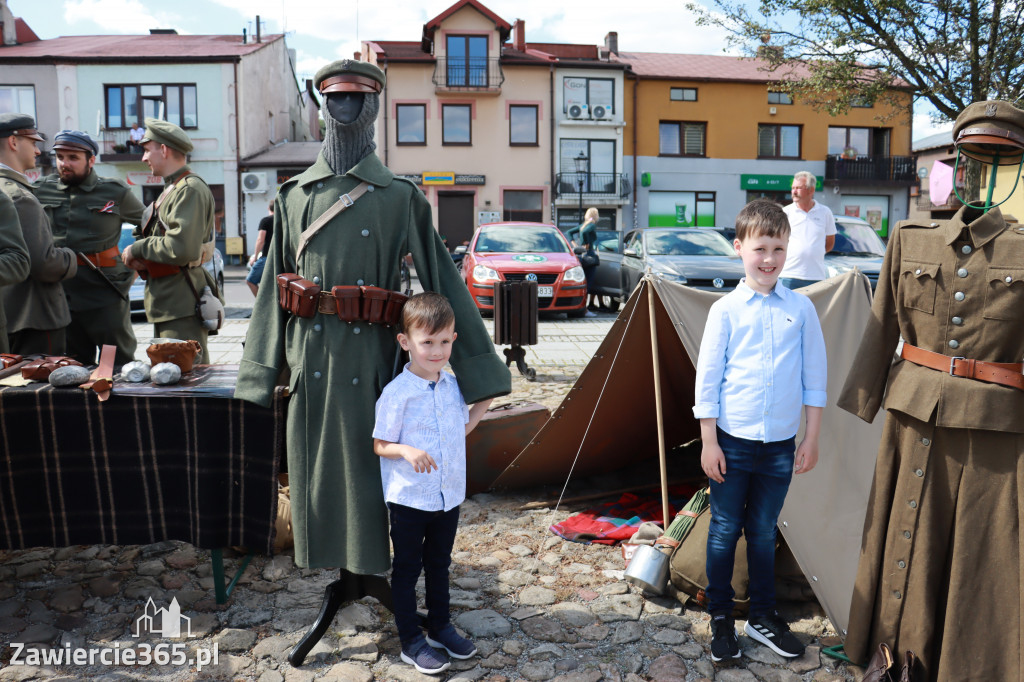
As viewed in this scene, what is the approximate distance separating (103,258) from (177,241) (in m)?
0.76

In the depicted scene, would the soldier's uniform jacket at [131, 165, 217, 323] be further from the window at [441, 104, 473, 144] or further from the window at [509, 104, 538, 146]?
the window at [509, 104, 538, 146]

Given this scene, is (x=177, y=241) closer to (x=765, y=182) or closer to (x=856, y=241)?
(x=856, y=241)

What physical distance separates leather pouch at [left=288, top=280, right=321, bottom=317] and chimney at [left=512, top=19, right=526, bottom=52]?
34.4m

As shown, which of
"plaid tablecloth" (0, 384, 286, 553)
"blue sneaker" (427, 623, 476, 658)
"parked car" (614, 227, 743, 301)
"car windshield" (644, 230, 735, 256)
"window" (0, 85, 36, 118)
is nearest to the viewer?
"blue sneaker" (427, 623, 476, 658)

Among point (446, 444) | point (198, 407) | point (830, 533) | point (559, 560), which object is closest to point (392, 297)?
point (446, 444)

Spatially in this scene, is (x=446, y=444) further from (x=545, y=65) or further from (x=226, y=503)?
(x=545, y=65)

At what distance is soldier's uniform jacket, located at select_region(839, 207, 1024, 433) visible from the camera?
2.57 meters

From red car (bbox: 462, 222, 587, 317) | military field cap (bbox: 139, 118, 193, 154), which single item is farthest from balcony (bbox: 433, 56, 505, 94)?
military field cap (bbox: 139, 118, 193, 154)

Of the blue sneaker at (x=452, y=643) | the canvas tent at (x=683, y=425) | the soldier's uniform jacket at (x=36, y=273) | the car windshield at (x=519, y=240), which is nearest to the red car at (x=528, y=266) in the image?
the car windshield at (x=519, y=240)

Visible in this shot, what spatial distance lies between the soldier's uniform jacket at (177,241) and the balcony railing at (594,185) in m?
29.5

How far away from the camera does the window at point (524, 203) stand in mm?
33562

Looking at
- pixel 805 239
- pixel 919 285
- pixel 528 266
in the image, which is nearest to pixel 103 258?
pixel 919 285

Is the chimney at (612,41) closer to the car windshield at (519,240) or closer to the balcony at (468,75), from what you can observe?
the balcony at (468,75)

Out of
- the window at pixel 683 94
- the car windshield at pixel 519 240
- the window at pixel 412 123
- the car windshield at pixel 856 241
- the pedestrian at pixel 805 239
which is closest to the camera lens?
the pedestrian at pixel 805 239
